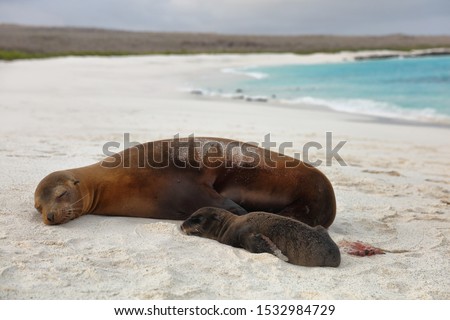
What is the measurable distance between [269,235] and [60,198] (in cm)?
170

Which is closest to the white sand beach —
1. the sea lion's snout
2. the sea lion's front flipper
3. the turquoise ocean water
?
the sea lion's snout

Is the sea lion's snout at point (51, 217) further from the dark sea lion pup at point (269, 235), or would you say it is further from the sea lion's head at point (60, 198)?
the dark sea lion pup at point (269, 235)

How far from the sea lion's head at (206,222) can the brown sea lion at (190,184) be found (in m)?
0.19

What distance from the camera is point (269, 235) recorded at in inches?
171

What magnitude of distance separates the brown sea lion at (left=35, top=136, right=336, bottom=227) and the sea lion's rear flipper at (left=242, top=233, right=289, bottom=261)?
525mm

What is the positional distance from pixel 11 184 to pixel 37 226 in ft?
4.40

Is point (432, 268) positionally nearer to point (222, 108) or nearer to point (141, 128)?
point (141, 128)

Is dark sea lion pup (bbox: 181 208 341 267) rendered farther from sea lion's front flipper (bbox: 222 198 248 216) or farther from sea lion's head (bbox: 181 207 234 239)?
sea lion's front flipper (bbox: 222 198 248 216)

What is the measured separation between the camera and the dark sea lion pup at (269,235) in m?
4.18

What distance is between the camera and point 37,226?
462cm

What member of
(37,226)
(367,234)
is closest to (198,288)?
(37,226)

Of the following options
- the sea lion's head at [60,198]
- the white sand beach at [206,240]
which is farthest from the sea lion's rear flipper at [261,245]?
the sea lion's head at [60,198]

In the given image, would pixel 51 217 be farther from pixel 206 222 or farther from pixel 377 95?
pixel 377 95

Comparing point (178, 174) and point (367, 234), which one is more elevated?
point (178, 174)
